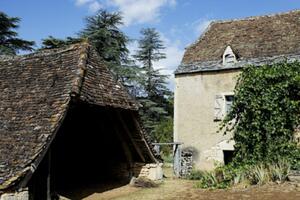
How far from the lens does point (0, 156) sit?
8789mm

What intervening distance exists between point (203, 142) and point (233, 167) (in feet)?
16.2

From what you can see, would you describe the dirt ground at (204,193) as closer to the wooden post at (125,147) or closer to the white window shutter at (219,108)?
the wooden post at (125,147)

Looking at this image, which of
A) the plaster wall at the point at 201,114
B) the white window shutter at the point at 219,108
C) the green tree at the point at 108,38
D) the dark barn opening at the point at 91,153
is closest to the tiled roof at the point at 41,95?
the dark barn opening at the point at 91,153

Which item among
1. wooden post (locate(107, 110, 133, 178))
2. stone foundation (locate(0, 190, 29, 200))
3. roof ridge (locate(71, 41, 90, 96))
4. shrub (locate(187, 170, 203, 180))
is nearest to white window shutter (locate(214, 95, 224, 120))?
shrub (locate(187, 170, 203, 180))

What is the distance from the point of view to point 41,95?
1052 cm

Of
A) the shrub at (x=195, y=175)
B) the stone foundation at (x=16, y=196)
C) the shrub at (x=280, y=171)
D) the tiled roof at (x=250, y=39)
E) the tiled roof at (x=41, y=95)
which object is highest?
the tiled roof at (x=250, y=39)

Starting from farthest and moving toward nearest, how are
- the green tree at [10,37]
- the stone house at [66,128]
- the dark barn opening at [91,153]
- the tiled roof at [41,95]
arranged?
the green tree at [10,37] → the dark barn opening at [91,153] → the stone house at [66,128] → the tiled roof at [41,95]

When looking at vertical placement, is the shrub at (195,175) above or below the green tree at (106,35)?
below

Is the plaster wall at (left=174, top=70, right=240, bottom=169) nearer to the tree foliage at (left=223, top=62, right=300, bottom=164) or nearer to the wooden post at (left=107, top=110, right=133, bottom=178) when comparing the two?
the tree foliage at (left=223, top=62, right=300, bottom=164)

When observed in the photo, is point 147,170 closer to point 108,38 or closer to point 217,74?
point 217,74

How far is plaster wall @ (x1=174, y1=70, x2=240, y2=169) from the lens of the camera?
18266 mm

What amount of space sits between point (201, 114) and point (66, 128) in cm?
738

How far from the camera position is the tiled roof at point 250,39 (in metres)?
18.1

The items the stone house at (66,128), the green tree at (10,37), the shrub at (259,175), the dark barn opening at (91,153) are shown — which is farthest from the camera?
the green tree at (10,37)
